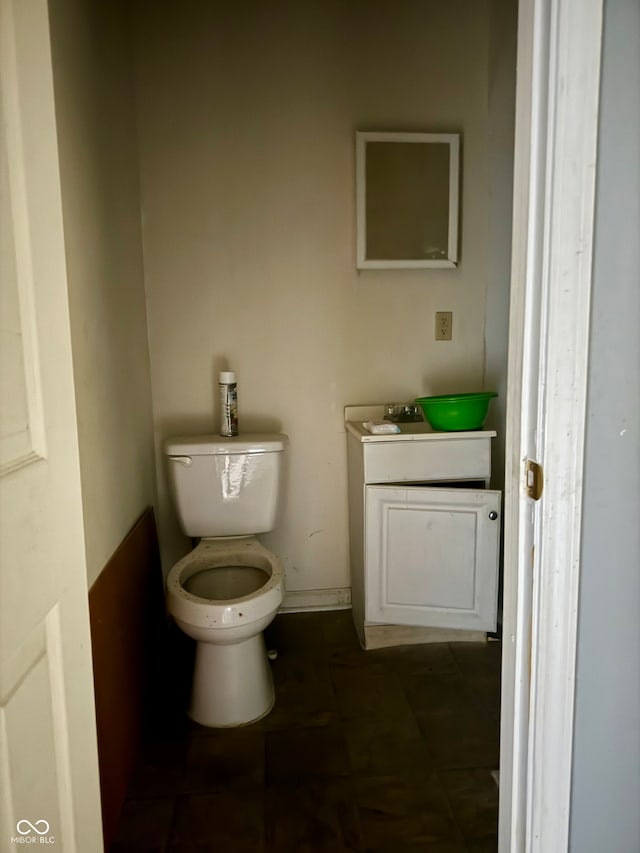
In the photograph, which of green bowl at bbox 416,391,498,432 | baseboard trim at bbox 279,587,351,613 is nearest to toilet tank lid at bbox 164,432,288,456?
green bowl at bbox 416,391,498,432

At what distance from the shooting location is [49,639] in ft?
2.49

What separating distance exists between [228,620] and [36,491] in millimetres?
985

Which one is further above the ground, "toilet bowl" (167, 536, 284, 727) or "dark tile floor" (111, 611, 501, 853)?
"toilet bowl" (167, 536, 284, 727)

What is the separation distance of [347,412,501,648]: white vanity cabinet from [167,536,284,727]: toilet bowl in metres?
0.39

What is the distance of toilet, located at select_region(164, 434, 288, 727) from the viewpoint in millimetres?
1639

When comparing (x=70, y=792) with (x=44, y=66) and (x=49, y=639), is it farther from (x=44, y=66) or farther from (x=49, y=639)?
(x=44, y=66)

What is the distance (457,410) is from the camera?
1973 mm

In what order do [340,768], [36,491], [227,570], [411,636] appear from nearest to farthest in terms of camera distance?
[36,491], [340,768], [227,570], [411,636]

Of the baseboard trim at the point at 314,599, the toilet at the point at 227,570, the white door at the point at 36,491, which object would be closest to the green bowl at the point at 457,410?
the toilet at the point at 227,570

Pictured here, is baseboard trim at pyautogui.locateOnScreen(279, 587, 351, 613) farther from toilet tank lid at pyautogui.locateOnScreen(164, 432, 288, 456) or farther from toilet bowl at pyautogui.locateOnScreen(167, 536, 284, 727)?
toilet tank lid at pyautogui.locateOnScreen(164, 432, 288, 456)

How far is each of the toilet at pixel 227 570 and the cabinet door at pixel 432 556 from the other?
0.36 metres

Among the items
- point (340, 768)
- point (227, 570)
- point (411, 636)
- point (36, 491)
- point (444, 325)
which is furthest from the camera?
point (444, 325)

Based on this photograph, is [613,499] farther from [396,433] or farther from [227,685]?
[227,685]

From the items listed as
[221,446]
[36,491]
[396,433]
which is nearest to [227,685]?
[221,446]
